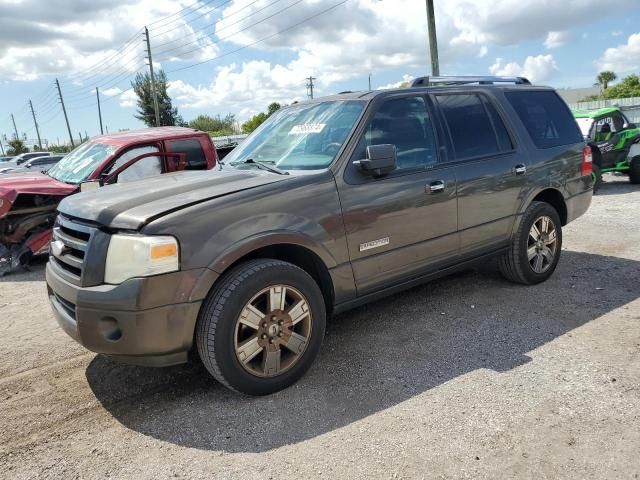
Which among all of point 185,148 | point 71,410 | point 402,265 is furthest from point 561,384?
point 185,148

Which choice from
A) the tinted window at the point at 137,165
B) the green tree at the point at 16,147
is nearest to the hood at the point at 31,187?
the tinted window at the point at 137,165

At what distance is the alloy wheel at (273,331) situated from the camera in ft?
10.2

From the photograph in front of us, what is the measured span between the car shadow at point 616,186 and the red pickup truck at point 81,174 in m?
8.45

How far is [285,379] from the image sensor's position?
10.8ft

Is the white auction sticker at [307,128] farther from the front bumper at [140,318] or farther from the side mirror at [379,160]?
the front bumper at [140,318]

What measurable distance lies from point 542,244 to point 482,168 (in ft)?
4.01

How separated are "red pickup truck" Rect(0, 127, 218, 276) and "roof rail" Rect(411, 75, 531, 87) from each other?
396cm

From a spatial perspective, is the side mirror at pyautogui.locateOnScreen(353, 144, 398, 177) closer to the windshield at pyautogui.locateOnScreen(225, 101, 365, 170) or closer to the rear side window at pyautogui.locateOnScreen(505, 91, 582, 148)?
the windshield at pyautogui.locateOnScreen(225, 101, 365, 170)

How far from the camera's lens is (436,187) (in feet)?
13.4

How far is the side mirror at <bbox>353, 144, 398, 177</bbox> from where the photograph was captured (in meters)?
3.53

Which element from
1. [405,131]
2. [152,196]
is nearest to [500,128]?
[405,131]

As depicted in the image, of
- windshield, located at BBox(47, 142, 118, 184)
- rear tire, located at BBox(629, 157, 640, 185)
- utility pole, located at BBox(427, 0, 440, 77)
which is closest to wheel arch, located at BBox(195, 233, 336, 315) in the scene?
windshield, located at BBox(47, 142, 118, 184)

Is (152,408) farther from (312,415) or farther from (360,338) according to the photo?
(360,338)

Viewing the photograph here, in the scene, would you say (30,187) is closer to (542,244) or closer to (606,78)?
(542,244)
